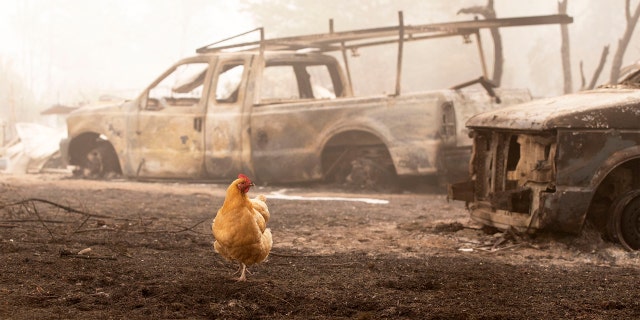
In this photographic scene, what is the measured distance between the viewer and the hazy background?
33062mm

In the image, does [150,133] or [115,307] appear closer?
[115,307]

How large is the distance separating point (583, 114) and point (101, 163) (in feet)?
30.8

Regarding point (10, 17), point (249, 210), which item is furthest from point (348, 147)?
point (10, 17)

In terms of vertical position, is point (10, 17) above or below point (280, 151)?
above

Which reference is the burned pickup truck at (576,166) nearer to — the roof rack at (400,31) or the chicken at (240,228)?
the chicken at (240,228)

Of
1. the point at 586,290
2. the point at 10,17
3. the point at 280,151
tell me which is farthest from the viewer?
the point at 10,17

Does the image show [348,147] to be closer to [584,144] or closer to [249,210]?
[584,144]

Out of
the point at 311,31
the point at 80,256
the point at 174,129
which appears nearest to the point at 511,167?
the point at 80,256

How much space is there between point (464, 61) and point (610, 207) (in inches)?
1018

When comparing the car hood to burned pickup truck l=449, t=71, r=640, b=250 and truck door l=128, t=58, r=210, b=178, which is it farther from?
truck door l=128, t=58, r=210, b=178

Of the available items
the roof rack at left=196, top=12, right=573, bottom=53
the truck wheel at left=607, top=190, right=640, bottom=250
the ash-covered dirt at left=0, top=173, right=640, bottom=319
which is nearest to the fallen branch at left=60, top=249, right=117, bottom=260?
the ash-covered dirt at left=0, top=173, right=640, bottom=319

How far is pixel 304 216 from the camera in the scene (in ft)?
30.6

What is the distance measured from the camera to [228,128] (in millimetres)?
12219

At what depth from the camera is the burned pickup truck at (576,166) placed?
6.55m
